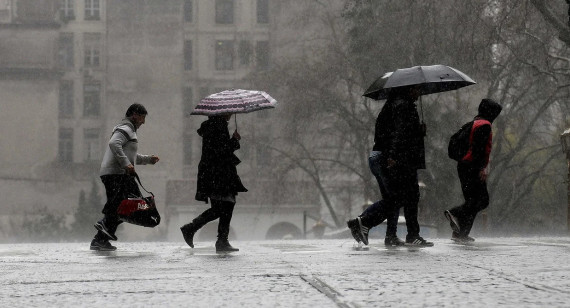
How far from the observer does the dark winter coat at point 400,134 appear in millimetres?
12000

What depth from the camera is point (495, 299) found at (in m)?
6.06

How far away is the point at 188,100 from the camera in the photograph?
261ft

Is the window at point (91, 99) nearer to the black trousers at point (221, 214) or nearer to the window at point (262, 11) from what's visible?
the window at point (262, 11)

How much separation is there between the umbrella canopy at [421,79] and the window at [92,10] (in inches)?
2753

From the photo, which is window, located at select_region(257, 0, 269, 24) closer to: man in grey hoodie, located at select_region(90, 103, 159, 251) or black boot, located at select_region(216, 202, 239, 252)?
man in grey hoodie, located at select_region(90, 103, 159, 251)

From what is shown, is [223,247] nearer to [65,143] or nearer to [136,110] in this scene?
[136,110]

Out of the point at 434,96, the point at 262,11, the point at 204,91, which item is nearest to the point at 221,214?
the point at 434,96

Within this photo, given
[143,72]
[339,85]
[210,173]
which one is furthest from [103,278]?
[143,72]

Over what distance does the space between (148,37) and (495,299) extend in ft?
234

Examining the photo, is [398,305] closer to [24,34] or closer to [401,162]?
[401,162]

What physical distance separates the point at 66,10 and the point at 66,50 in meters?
3.13

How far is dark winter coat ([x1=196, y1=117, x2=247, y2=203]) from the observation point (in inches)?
475

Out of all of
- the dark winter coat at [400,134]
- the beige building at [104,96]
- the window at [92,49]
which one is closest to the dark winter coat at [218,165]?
the dark winter coat at [400,134]

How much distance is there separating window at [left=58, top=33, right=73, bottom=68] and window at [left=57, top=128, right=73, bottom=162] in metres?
4.66
